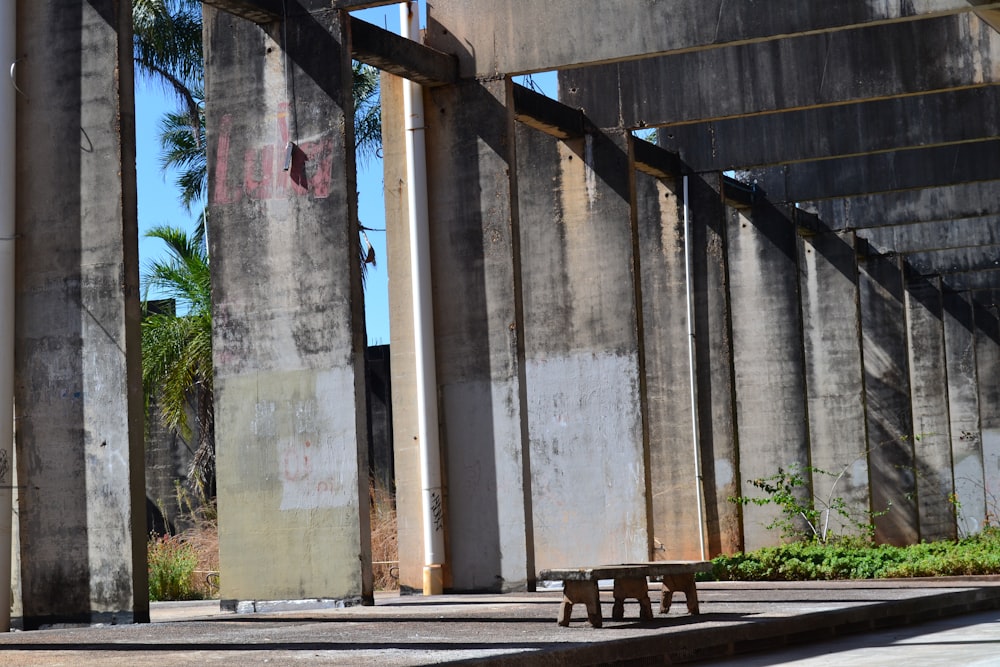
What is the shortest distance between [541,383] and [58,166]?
Result: 269 inches

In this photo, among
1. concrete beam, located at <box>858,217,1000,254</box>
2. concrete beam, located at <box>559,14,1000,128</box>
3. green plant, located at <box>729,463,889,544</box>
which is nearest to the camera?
concrete beam, located at <box>559,14,1000,128</box>

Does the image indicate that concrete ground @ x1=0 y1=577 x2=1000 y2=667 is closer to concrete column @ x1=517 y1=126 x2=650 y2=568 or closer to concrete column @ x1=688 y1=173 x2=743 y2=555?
concrete column @ x1=517 y1=126 x2=650 y2=568

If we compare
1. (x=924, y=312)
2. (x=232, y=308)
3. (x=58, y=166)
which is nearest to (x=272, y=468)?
(x=232, y=308)

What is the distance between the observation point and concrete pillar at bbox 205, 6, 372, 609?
12.5 m

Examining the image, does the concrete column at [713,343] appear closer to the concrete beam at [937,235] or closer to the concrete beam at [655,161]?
the concrete beam at [655,161]

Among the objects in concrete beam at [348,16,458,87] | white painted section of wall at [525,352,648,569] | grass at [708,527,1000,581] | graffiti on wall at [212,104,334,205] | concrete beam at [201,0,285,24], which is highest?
concrete beam at [201,0,285,24]

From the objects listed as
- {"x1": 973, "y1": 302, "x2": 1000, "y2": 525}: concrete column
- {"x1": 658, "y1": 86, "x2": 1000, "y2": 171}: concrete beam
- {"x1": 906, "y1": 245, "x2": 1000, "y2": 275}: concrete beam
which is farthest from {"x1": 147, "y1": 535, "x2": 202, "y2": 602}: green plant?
{"x1": 973, "y1": 302, "x2": 1000, "y2": 525}: concrete column

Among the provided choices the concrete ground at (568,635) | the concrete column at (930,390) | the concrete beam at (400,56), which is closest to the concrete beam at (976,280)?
the concrete column at (930,390)

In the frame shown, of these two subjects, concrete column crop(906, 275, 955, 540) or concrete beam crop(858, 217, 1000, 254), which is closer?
concrete beam crop(858, 217, 1000, 254)

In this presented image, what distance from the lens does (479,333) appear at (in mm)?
14266

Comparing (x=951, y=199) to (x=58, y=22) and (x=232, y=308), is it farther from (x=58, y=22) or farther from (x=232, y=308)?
(x=58, y=22)

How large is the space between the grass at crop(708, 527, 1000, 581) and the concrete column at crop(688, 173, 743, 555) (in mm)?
2536

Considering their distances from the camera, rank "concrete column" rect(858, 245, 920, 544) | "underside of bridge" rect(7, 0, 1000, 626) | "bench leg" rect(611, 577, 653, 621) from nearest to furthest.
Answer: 1. "bench leg" rect(611, 577, 653, 621)
2. "underside of bridge" rect(7, 0, 1000, 626)
3. "concrete column" rect(858, 245, 920, 544)

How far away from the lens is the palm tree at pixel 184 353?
2483 centimetres
